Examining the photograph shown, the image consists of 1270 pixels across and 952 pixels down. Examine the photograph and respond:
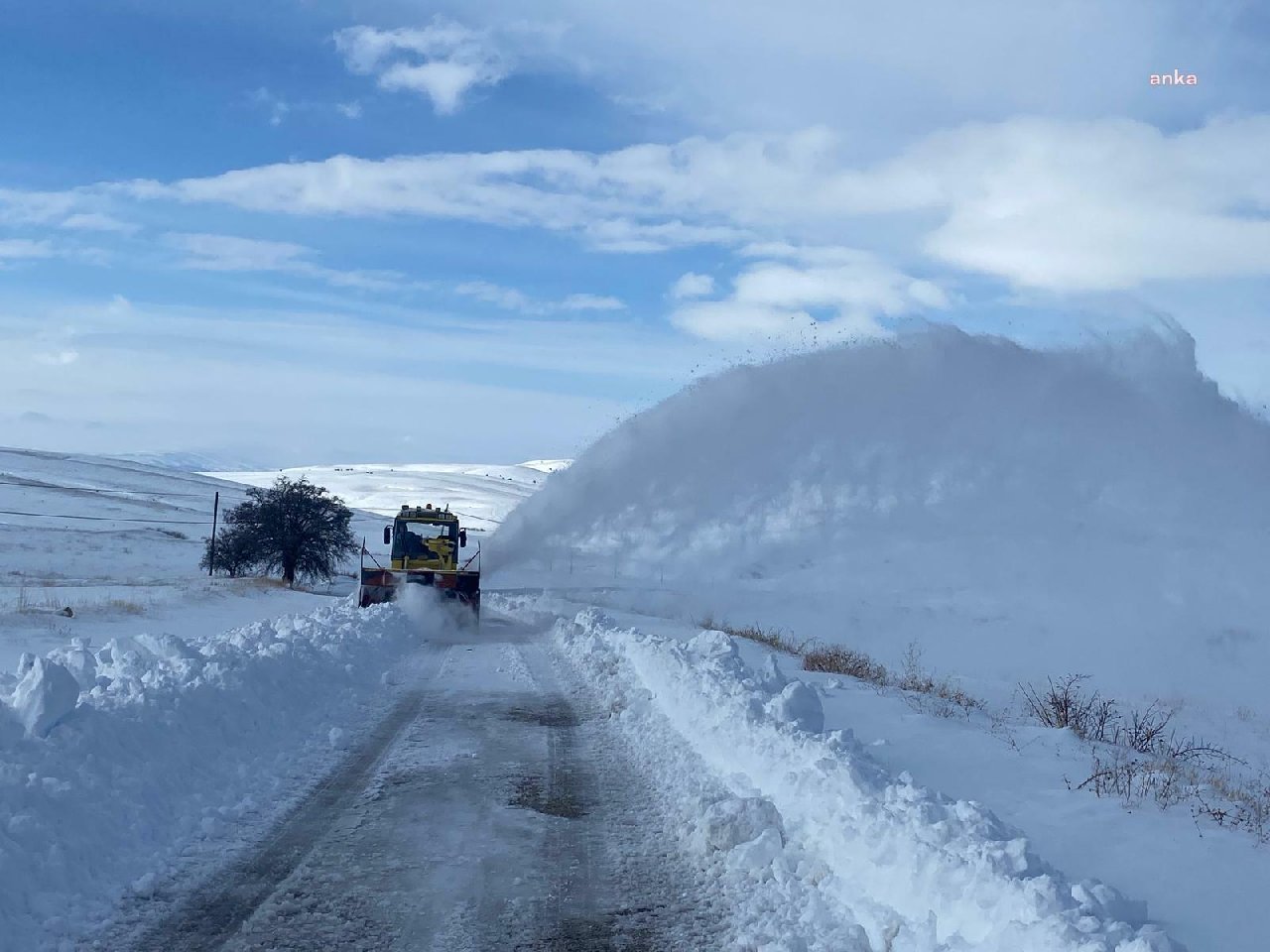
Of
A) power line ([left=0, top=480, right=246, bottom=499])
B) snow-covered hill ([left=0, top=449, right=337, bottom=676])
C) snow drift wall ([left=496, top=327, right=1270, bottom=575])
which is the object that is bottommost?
snow-covered hill ([left=0, top=449, right=337, bottom=676])

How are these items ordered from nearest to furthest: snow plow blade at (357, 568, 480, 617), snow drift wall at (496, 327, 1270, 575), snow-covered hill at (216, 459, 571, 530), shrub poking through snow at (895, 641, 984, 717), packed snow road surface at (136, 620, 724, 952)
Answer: packed snow road surface at (136, 620, 724, 952), shrub poking through snow at (895, 641, 984, 717), snow plow blade at (357, 568, 480, 617), snow drift wall at (496, 327, 1270, 575), snow-covered hill at (216, 459, 571, 530)

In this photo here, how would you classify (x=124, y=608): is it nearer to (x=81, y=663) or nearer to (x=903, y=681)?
(x=81, y=663)

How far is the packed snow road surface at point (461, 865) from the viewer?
17.0ft

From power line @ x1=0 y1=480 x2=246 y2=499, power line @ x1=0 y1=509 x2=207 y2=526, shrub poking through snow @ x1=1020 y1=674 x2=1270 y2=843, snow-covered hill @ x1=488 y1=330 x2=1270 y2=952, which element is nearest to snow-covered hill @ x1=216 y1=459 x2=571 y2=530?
power line @ x1=0 y1=480 x2=246 y2=499

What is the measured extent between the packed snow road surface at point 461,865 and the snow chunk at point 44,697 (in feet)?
5.68

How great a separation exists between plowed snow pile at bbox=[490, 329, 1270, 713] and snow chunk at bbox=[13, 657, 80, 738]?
691 inches

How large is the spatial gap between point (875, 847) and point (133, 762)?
503 cm

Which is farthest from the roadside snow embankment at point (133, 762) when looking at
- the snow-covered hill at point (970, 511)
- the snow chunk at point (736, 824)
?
the snow-covered hill at point (970, 511)

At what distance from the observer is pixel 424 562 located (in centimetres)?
2527

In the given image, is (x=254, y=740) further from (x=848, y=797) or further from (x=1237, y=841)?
(x=1237, y=841)

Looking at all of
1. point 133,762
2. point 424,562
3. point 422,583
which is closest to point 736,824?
point 133,762

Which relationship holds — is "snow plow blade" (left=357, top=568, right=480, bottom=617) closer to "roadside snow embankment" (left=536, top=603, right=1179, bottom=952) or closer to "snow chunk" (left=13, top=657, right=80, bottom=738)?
"roadside snow embankment" (left=536, top=603, right=1179, bottom=952)

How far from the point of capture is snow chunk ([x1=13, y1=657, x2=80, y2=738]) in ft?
22.4

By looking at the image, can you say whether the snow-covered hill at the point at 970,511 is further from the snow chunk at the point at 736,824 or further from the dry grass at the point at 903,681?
the snow chunk at the point at 736,824
